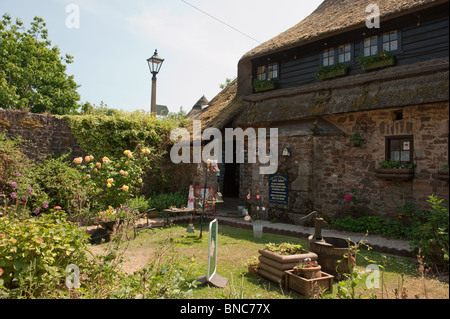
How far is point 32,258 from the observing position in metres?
3.80

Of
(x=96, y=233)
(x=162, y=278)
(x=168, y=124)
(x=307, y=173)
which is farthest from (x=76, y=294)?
(x=168, y=124)

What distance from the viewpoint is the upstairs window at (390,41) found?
30.4ft

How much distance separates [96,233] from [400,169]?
801 centimetres

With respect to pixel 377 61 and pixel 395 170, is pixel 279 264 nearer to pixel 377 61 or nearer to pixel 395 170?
pixel 395 170

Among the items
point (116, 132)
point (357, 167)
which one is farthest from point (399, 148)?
point (116, 132)

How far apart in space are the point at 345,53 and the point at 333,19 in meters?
1.62

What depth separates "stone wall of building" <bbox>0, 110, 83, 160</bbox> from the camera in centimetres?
1029

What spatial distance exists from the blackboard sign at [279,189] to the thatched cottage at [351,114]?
0.03m

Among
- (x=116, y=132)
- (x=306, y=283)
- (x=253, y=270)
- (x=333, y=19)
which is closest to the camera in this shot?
(x=306, y=283)

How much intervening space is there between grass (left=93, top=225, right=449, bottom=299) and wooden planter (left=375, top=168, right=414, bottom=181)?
258 cm

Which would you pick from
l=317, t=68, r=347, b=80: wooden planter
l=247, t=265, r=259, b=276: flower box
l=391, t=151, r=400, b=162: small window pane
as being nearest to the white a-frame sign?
l=247, t=265, r=259, b=276: flower box

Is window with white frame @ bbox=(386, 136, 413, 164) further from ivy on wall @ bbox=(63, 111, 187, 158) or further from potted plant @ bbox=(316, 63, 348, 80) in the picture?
ivy on wall @ bbox=(63, 111, 187, 158)

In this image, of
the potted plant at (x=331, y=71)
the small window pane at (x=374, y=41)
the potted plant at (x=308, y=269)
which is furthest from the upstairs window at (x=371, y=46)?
the potted plant at (x=308, y=269)
